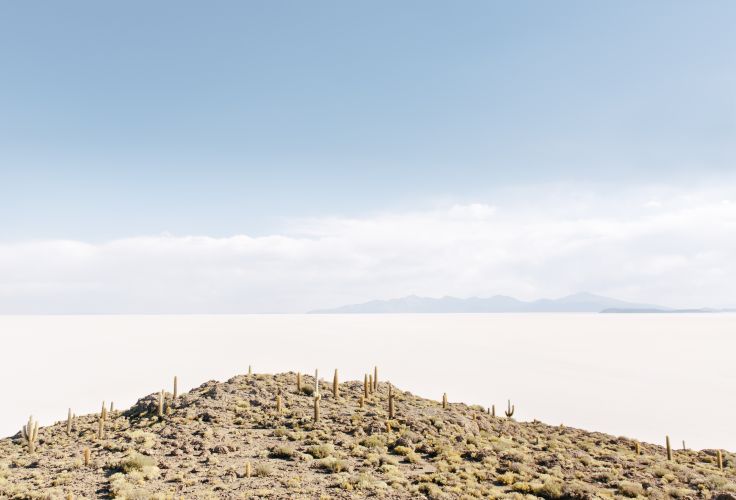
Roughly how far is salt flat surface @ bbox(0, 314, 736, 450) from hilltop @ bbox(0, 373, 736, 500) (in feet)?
49.3

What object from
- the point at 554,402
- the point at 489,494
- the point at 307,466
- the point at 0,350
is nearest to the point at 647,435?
the point at 554,402

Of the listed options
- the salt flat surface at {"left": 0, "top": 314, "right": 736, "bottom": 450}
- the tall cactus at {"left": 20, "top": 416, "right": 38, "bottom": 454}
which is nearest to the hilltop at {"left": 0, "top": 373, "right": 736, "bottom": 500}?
the tall cactus at {"left": 20, "top": 416, "right": 38, "bottom": 454}

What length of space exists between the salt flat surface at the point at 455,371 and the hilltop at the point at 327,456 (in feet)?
49.3

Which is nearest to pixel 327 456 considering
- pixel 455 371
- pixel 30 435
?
pixel 30 435

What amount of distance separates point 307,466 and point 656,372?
2468 inches

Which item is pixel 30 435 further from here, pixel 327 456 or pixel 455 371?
pixel 455 371

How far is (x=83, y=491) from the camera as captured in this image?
60.0 feet

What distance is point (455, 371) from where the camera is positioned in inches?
2581

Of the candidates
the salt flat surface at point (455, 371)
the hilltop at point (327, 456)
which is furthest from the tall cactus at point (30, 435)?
the salt flat surface at point (455, 371)

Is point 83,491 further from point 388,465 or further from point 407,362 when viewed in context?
point 407,362

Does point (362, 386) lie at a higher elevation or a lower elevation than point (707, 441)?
higher

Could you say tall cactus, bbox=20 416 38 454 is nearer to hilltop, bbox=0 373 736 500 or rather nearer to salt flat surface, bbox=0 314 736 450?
hilltop, bbox=0 373 736 500

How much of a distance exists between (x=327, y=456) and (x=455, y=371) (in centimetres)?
4580

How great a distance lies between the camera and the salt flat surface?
45.0m
